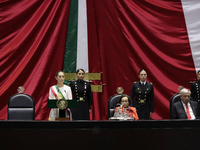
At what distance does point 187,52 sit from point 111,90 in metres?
1.43

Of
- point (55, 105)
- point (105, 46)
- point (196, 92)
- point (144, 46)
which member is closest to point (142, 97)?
point (196, 92)

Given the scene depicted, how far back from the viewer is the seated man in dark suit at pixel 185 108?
2.69 metres

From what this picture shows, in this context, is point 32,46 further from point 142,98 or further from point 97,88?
point 142,98

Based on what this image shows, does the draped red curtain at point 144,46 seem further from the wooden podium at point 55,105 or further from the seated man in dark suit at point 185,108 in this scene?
the wooden podium at point 55,105

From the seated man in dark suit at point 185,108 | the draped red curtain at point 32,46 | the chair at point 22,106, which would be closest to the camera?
the seated man in dark suit at point 185,108

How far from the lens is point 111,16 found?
4504 millimetres

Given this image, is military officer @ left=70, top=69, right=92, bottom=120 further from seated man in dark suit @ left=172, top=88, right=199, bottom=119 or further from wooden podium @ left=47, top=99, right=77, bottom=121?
wooden podium @ left=47, top=99, right=77, bottom=121

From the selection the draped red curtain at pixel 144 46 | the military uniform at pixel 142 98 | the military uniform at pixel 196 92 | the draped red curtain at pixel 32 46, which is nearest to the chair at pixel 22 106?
the draped red curtain at pixel 32 46
